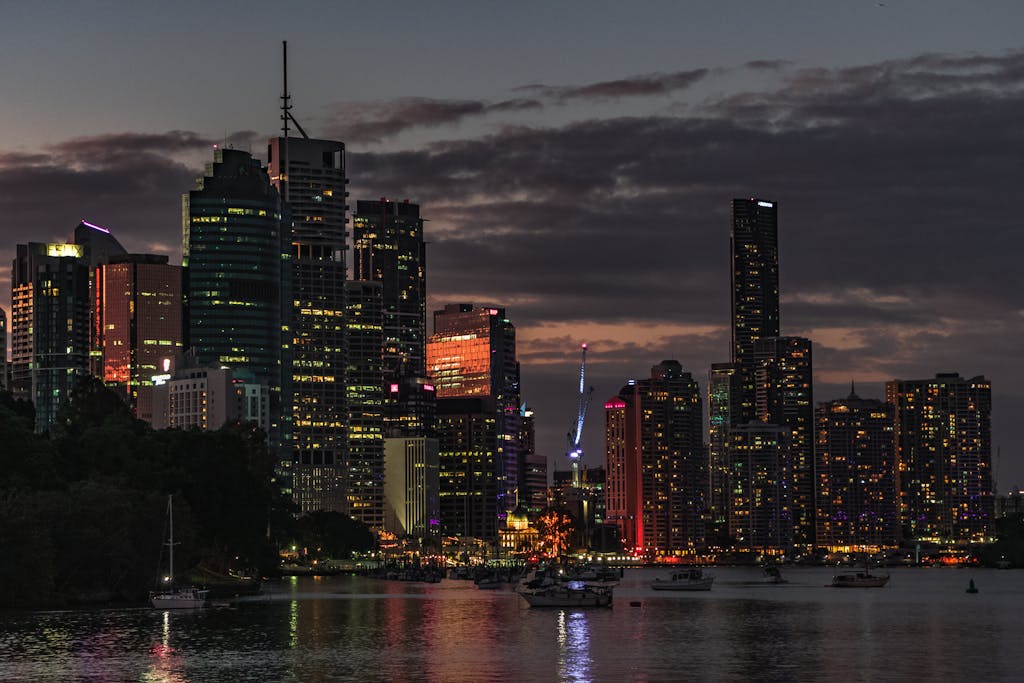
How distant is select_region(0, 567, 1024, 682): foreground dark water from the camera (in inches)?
4215

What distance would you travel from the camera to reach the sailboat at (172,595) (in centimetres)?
17000

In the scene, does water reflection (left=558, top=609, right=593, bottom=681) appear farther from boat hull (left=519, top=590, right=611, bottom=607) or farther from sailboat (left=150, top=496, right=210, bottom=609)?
sailboat (left=150, top=496, right=210, bottom=609)

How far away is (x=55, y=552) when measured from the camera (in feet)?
525

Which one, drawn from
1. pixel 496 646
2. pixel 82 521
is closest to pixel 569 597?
pixel 82 521

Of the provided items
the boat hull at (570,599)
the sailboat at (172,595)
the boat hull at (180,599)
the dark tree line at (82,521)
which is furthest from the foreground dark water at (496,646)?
the boat hull at (570,599)

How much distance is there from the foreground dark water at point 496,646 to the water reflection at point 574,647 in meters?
0.16

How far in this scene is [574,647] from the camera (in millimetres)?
127250

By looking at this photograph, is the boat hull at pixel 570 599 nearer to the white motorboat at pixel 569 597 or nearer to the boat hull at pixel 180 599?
the white motorboat at pixel 569 597

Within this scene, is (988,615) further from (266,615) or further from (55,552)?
(55,552)

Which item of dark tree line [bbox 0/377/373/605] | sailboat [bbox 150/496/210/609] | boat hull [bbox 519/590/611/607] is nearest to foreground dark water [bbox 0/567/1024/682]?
sailboat [bbox 150/496/210/609]

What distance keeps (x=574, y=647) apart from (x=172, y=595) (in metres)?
59.0

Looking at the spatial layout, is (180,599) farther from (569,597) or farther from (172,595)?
(569,597)

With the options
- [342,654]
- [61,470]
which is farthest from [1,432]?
[342,654]

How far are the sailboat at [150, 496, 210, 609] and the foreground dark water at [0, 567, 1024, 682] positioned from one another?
2.77 metres
